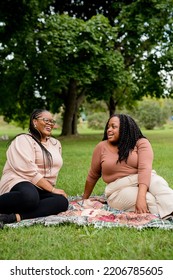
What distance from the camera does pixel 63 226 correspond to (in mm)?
4723

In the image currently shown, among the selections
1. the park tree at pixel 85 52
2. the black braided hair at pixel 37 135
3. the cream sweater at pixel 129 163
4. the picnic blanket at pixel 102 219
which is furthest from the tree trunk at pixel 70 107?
the picnic blanket at pixel 102 219

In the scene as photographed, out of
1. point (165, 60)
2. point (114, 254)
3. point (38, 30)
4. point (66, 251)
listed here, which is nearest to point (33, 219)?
point (66, 251)

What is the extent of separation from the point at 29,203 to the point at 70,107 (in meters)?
19.2

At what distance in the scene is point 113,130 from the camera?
18.2 feet

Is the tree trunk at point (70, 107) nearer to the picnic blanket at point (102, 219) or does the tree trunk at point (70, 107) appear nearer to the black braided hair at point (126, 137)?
the black braided hair at point (126, 137)

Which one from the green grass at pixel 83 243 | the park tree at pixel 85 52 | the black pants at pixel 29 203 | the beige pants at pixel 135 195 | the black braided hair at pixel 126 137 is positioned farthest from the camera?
the park tree at pixel 85 52

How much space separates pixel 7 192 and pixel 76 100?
19615mm

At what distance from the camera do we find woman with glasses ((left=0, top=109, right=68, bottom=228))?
5.00 m

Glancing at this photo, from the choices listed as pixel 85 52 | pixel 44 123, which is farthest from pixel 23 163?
pixel 85 52

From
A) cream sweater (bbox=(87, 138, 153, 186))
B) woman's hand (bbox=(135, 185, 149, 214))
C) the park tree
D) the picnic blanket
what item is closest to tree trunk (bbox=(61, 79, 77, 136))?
the park tree

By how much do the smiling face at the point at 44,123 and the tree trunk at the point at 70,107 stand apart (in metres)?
18.1

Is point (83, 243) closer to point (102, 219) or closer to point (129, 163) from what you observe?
point (102, 219)

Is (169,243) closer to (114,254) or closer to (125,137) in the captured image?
(114,254)

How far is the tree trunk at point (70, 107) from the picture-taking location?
23.7 meters
